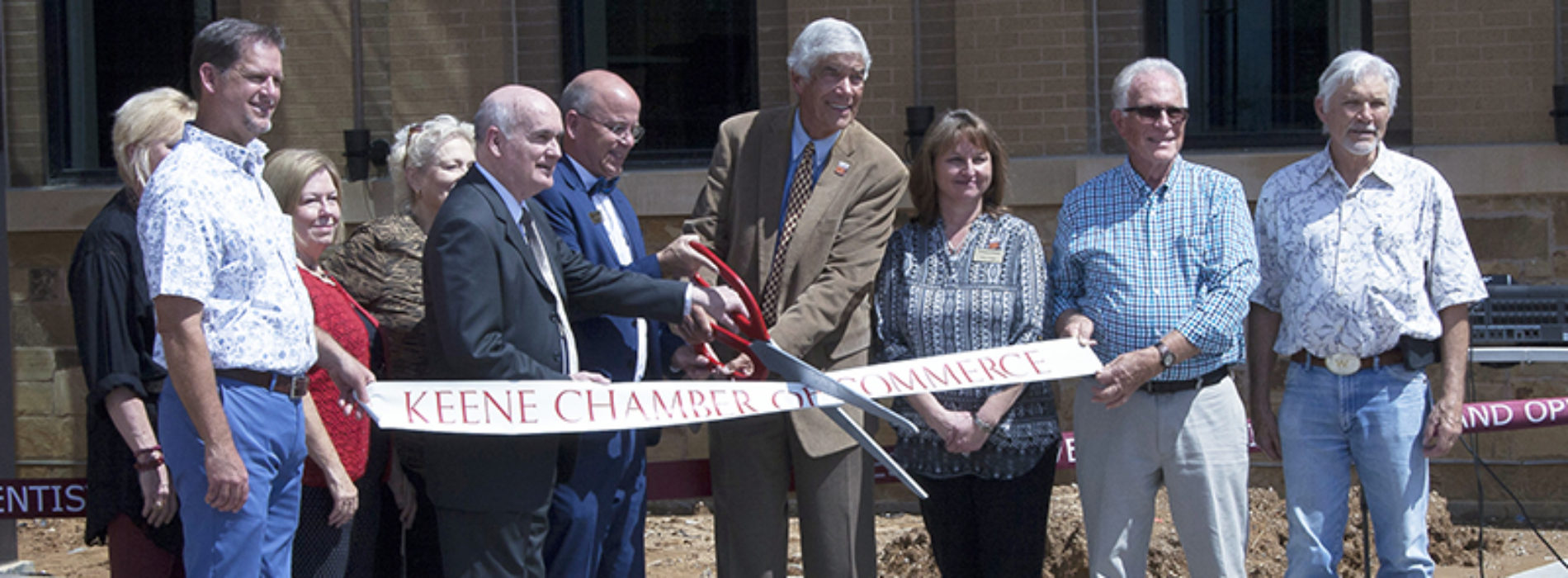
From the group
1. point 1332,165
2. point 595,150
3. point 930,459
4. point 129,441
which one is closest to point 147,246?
point 129,441

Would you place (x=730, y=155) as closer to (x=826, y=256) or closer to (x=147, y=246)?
(x=826, y=256)

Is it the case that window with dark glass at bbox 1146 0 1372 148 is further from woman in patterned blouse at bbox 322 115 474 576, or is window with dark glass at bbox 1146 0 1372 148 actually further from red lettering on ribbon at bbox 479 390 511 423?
red lettering on ribbon at bbox 479 390 511 423

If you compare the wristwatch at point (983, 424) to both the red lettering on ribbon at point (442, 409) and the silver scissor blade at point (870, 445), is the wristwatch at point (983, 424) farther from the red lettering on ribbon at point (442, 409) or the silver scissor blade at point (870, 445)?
the red lettering on ribbon at point (442, 409)

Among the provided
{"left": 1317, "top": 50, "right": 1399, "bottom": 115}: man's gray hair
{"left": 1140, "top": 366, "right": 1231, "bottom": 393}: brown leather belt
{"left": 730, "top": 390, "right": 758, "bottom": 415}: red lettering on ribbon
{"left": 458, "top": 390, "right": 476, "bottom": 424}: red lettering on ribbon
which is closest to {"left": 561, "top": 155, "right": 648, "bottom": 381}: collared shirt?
{"left": 730, "top": 390, "right": 758, "bottom": 415}: red lettering on ribbon

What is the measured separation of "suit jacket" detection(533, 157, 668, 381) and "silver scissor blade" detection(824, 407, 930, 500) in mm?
686

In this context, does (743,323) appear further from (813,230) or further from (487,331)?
(487,331)

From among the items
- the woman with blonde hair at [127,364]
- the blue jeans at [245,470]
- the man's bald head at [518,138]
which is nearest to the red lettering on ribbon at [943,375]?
the man's bald head at [518,138]

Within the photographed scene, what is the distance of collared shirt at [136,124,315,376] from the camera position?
3379 mm

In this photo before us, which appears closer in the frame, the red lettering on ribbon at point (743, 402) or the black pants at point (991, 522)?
the red lettering on ribbon at point (743, 402)

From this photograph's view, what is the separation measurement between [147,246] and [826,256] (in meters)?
2.14

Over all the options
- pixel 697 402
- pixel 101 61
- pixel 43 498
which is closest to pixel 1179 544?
pixel 697 402

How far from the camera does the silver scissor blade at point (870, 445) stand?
4.29 m

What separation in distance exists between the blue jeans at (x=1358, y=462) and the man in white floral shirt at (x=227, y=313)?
10.2 feet

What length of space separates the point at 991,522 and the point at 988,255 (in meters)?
0.89
